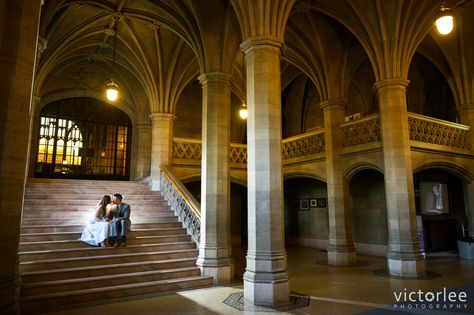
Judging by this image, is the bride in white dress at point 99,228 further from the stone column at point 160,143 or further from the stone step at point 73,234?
the stone column at point 160,143

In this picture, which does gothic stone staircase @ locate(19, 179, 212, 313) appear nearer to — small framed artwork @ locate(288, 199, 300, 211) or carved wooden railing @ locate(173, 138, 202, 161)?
carved wooden railing @ locate(173, 138, 202, 161)

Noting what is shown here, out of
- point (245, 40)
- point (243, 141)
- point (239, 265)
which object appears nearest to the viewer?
point (245, 40)

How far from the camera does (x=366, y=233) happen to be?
13711 mm

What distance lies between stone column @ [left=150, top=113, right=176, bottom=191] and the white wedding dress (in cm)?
476

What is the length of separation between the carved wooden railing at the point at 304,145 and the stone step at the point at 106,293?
20.7 ft

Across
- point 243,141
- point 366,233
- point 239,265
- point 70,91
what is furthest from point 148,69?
point 366,233

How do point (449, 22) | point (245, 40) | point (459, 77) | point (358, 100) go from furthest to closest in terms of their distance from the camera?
point (358, 100) < point (459, 77) < point (245, 40) < point (449, 22)

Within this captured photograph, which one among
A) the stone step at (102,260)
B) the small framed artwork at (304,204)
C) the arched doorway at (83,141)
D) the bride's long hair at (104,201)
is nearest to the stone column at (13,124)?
the stone step at (102,260)

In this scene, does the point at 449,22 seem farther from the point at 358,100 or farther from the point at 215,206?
the point at 358,100

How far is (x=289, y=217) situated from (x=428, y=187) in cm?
689

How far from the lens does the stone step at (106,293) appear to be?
18.7 feet

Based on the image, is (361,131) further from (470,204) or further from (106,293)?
(106,293)

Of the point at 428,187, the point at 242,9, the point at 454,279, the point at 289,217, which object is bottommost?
the point at 454,279

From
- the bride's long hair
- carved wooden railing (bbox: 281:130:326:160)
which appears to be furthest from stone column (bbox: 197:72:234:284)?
carved wooden railing (bbox: 281:130:326:160)
